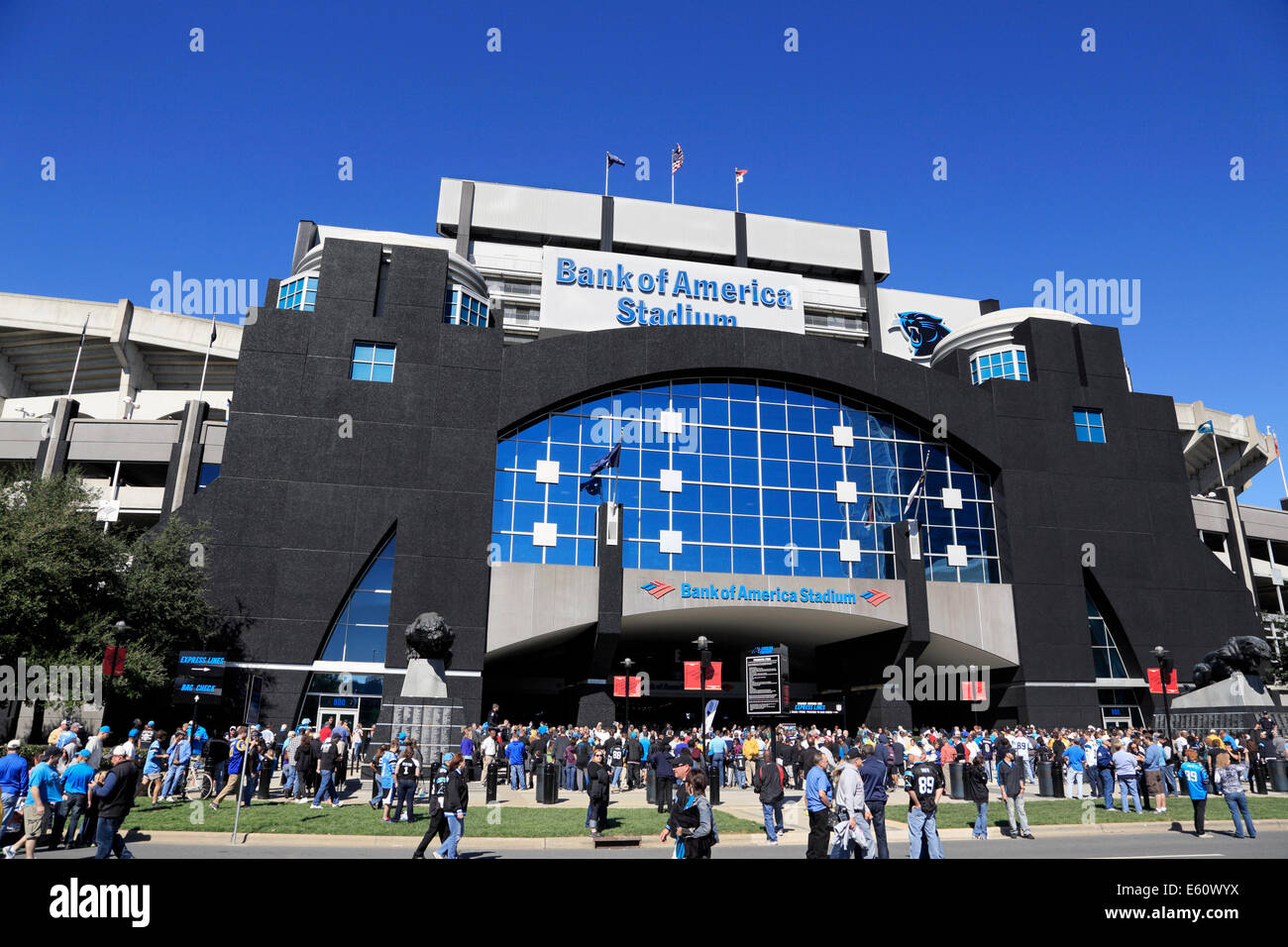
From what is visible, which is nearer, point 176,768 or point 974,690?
point 176,768

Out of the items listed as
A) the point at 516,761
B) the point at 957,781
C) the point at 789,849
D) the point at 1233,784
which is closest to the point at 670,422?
the point at 516,761

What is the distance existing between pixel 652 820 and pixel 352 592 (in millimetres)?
22070

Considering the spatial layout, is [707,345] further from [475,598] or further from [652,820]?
[652,820]

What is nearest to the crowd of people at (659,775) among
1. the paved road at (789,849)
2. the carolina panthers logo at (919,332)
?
the paved road at (789,849)

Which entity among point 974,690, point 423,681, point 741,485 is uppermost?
point 741,485

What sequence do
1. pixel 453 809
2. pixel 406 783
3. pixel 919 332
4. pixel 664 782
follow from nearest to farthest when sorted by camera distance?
1. pixel 453 809
2. pixel 406 783
3. pixel 664 782
4. pixel 919 332

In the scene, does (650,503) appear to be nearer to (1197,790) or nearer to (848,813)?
(1197,790)

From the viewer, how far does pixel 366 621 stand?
123ft

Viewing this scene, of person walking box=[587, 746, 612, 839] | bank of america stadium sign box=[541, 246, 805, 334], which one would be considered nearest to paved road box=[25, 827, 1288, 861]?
person walking box=[587, 746, 612, 839]

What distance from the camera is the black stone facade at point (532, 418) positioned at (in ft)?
123

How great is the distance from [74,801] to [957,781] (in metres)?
22.8

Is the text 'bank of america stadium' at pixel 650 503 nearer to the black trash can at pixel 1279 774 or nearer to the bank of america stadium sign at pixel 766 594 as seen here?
the bank of america stadium sign at pixel 766 594

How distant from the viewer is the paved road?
14.7 metres

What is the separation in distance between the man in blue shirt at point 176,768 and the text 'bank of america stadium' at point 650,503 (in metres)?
8.49
